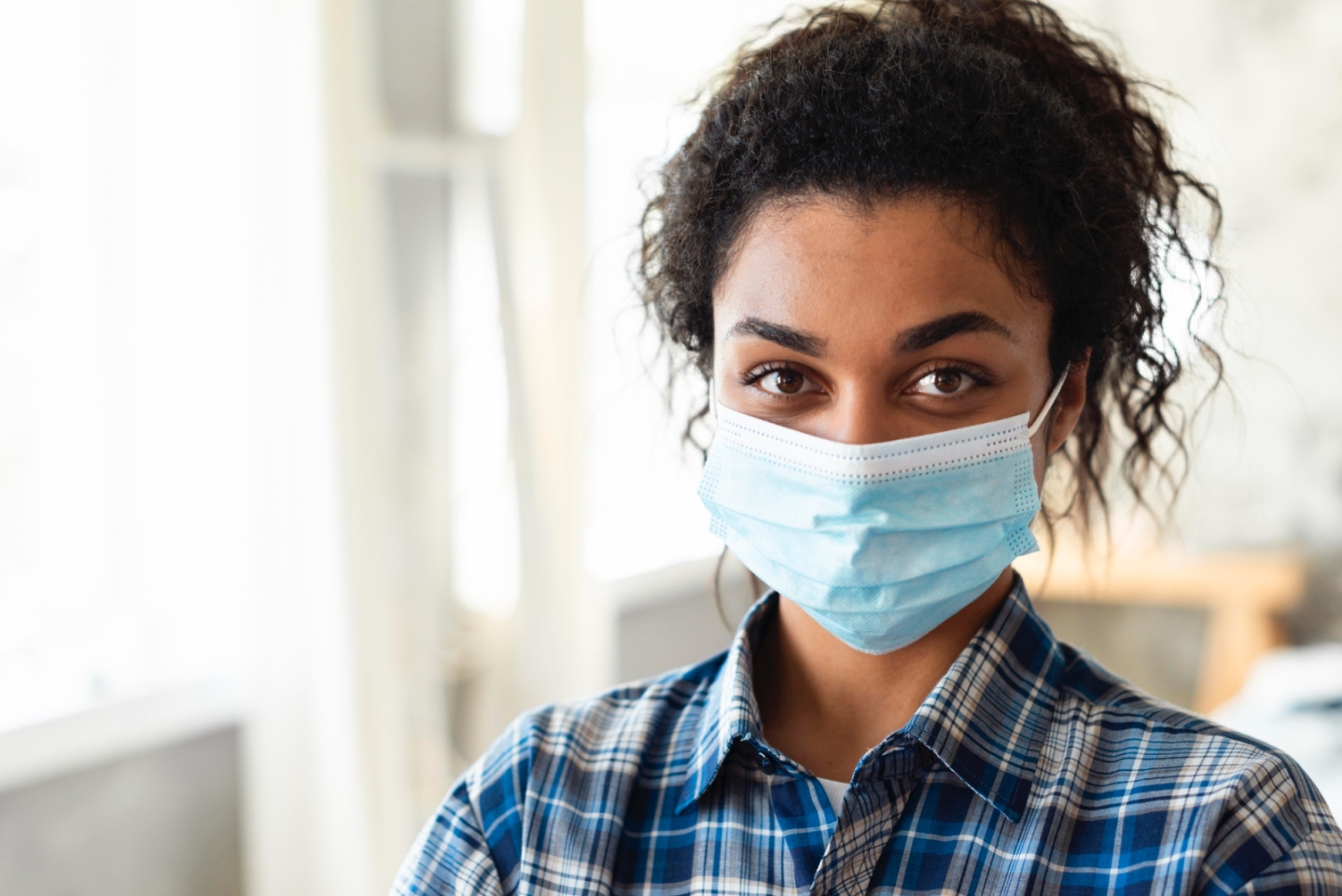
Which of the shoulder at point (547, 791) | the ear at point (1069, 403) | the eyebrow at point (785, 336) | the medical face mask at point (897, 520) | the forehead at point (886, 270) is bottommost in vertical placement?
the shoulder at point (547, 791)

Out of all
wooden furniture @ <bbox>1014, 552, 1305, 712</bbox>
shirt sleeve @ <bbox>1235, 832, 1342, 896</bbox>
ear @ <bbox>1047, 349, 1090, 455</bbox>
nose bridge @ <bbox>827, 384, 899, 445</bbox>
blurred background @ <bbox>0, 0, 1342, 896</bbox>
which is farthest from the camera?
wooden furniture @ <bbox>1014, 552, 1305, 712</bbox>

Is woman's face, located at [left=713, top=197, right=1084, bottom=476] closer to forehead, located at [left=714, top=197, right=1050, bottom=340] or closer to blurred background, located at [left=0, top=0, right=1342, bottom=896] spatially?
forehead, located at [left=714, top=197, right=1050, bottom=340]

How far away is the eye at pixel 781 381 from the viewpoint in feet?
3.27

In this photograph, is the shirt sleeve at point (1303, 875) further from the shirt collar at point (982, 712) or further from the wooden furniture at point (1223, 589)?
the wooden furniture at point (1223, 589)

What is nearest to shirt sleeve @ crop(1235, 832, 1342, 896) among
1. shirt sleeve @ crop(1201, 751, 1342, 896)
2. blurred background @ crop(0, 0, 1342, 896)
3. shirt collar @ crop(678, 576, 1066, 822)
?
shirt sleeve @ crop(1201, 751, 1342, 896)

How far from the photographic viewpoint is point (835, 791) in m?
0.99

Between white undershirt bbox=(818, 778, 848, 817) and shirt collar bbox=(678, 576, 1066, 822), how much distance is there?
0.21 ft

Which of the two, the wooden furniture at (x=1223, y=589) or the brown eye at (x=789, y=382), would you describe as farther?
the wooden furniture at (x=1223, y=589)

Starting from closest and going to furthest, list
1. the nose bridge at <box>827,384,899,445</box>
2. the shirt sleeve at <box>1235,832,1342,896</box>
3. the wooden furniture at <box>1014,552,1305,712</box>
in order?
1. the shirt sleeve at <box>1235,832,1342,896</box>
2. the nose bridge at <box>827,384,899,445</box>
3. the wooden furniture at <box>1014,552,1305,712</box>

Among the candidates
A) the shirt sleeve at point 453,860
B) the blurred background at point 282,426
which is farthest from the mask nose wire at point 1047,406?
the blurred background at point 282,426

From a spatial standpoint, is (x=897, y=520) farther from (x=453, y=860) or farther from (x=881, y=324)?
(x=453, y=860)

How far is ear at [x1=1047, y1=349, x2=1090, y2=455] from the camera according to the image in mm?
1049

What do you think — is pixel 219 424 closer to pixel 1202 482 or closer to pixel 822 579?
pixel 822 579

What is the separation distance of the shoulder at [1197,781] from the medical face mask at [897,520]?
0.14 metres
